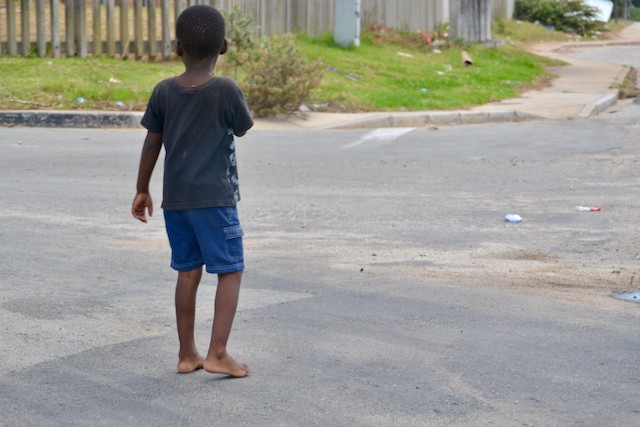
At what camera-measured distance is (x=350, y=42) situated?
21484mm

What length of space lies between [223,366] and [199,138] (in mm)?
896

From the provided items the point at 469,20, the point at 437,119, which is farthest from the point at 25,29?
the point at 469,20

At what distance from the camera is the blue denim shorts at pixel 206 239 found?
439 cm

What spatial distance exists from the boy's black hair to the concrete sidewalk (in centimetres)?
A: 902

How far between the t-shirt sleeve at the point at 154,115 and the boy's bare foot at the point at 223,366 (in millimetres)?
934

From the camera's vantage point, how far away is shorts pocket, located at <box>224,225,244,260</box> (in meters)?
4.41

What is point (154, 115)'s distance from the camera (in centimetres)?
446

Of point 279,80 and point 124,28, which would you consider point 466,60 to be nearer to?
point 124,28

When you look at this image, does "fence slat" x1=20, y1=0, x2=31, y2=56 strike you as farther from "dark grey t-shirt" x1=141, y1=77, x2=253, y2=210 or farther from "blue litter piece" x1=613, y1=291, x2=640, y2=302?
"dark grey t-shirt" x1=141, y1=77, x2=253, y2=210

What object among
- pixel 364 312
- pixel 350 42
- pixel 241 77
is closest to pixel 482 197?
pixel 364 312

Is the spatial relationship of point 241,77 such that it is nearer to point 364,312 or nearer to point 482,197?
point 482,197

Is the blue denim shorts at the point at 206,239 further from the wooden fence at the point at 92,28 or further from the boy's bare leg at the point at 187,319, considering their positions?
the wooden fence at the point at 92,28

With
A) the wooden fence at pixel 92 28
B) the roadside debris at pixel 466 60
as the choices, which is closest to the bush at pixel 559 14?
the roadside debris at pixel 466 60

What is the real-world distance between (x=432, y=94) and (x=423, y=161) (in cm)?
572
